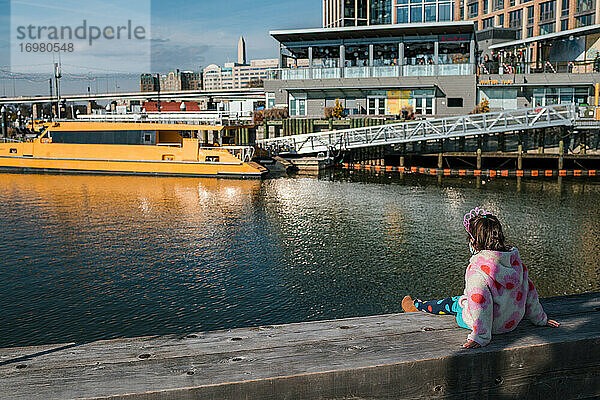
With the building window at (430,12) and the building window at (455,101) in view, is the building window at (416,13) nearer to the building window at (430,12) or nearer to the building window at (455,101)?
the building window at (430,12)

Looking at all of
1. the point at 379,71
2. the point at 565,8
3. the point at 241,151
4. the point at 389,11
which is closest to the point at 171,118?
the point at 241,151

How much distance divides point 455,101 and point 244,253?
3798 cm

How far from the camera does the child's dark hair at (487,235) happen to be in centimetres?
492

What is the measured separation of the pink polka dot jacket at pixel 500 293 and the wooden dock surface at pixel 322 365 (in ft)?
0.40

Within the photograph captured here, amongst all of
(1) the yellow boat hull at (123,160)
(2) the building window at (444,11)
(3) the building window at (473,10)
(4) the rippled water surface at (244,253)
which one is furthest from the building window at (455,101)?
(3) the building window at (473,10)

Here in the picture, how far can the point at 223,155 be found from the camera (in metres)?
33.6

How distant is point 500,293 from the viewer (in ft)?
16.0

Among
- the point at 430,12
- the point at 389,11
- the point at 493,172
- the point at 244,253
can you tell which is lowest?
the point at 244,253

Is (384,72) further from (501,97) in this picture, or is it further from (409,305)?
(409,305)

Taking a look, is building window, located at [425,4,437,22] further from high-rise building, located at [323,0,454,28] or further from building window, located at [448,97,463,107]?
building window, located at [448,97,463,107]

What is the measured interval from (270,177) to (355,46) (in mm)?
23233

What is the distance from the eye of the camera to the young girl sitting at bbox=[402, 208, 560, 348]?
15.7ft

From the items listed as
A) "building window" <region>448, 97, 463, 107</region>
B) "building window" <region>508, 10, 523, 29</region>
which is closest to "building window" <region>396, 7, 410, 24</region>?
"building window" <region>508, 10, 523, 29</region>

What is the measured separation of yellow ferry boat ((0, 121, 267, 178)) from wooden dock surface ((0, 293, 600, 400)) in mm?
28443
